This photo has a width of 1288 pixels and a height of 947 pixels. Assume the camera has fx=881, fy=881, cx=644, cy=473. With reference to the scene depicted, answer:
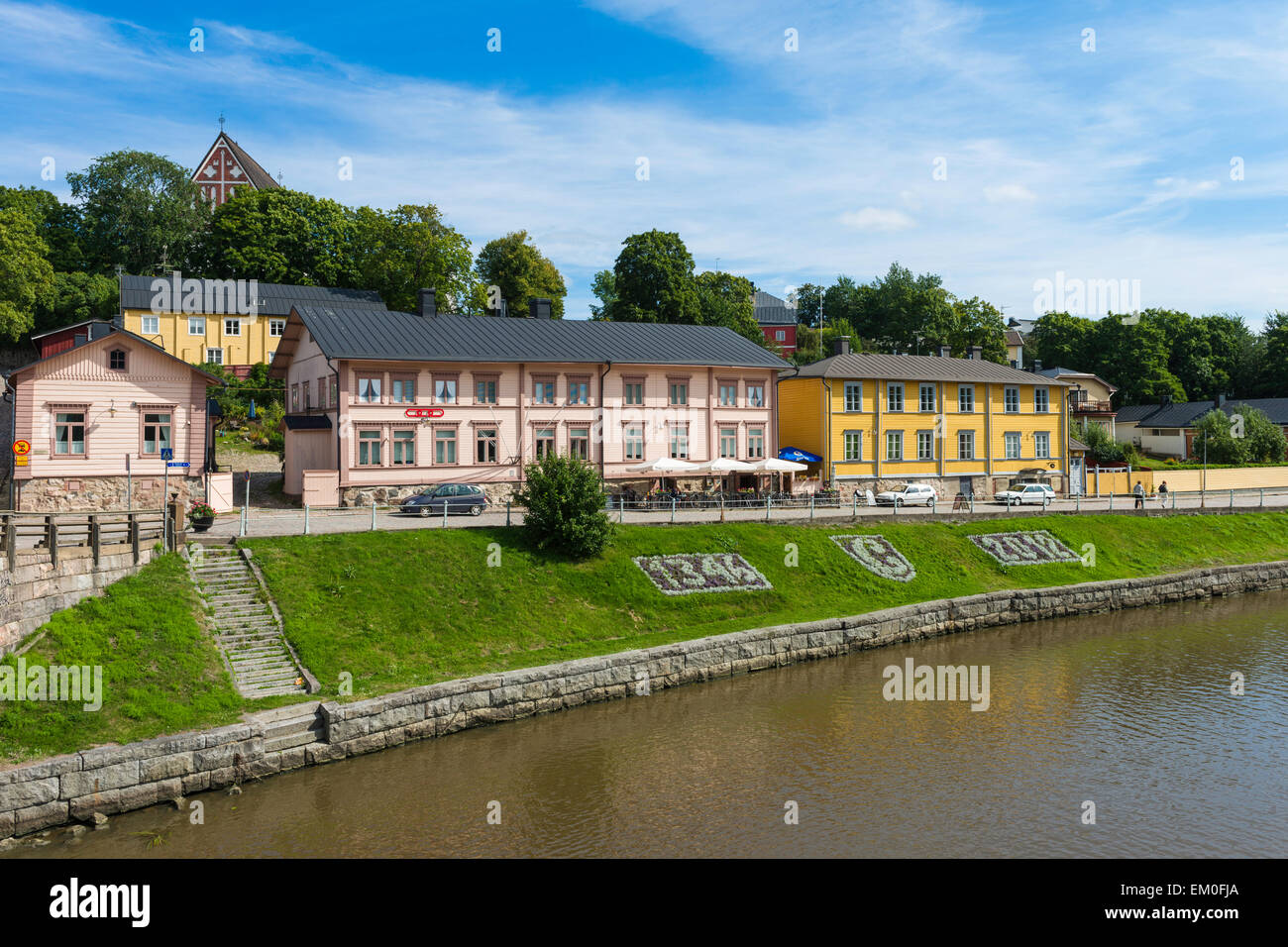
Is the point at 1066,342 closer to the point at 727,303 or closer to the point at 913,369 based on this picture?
the point at 727,303

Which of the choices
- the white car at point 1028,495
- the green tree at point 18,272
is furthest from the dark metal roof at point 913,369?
the green tree at point 18,272

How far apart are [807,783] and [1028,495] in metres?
35.0

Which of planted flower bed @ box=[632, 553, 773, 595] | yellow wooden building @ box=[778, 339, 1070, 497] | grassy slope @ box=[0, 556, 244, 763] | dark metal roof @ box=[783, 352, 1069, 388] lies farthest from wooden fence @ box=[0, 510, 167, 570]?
yellow wooden building @ box=[778, 339, 1070, 497]

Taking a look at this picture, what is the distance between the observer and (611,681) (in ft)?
75.5

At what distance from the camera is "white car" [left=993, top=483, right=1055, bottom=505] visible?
155 ft

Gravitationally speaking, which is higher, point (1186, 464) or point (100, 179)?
point (100, 179)

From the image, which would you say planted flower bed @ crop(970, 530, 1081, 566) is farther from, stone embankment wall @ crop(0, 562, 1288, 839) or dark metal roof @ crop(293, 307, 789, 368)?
dark metal roof @ crop(293, 307, 789, 368)

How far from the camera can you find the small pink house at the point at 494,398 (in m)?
40.9

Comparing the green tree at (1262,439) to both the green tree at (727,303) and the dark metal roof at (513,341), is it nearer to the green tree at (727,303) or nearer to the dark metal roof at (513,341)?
the green tree at (727,303)

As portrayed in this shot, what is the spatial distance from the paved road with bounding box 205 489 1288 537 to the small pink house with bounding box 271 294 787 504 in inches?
159

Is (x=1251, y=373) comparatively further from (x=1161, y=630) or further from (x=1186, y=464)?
(x=1161, y=630)

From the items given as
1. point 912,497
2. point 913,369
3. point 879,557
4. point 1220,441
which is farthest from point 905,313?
point 879,557
